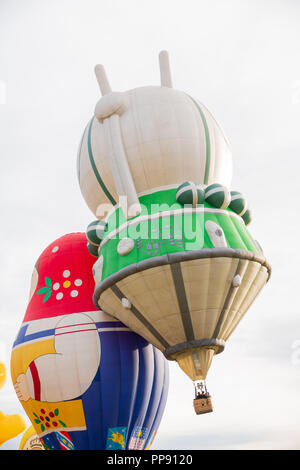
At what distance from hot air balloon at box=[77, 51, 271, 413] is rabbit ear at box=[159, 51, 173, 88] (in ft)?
1.30

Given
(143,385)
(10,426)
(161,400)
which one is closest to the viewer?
(143,385)

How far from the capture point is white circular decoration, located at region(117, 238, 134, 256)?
10.1 metres

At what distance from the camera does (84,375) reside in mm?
11102

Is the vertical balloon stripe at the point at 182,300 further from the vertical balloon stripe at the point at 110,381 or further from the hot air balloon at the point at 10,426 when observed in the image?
the hot air balloon at the point at 10,426

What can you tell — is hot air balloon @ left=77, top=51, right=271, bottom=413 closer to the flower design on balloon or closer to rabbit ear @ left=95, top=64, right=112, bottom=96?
rabbit ear @ left=95, top=64, right=112, bottom=96

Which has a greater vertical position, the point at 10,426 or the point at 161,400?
the point at 161,400

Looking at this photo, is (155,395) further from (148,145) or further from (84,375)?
(148,145)

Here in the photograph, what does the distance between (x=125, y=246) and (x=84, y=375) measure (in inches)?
126

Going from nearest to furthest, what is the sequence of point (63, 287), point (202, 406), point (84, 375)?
point (202, 406), point (84, 375), point (63, 287)

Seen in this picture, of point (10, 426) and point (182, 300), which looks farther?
point (10, 426)

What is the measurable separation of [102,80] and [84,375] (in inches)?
272

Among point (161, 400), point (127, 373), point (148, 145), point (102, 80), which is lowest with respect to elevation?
point (161, 400)

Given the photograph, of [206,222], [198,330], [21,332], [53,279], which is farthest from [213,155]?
[21,332]

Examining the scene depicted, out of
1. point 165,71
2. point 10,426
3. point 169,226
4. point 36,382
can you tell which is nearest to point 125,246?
→ point 169,226
